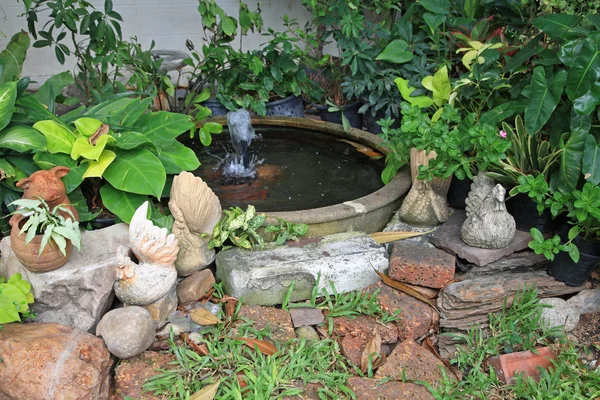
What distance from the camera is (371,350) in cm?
285

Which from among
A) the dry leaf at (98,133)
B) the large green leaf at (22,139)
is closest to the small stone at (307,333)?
the dry leaf at (98,133)

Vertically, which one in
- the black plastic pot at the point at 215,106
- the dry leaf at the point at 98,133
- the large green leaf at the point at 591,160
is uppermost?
the large green leaf at the point at 591,160

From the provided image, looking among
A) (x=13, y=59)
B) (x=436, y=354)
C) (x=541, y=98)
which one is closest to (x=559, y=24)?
(x=541, y=98)

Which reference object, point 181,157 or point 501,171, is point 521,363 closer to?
point 501,171

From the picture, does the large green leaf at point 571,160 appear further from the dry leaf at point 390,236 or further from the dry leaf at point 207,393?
the dry leaf at point 207,393

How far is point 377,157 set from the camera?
4.37m

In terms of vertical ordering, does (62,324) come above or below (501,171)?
below

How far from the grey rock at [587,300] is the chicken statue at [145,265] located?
6.96ft

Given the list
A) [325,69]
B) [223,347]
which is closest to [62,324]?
[223,347]

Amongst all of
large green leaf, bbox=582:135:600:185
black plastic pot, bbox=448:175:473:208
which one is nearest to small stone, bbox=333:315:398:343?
black plastic pot, bbox=448:175:473:208

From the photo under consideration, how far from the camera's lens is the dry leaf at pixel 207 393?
2551 mm

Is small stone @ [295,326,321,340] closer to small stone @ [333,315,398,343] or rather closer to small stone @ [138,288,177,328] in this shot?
small stone @ [333,315,398,343]

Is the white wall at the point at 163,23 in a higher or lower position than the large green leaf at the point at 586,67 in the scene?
lower

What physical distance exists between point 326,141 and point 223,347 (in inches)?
91.0
